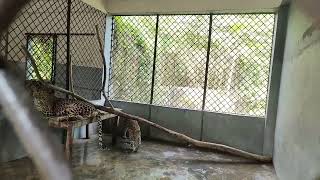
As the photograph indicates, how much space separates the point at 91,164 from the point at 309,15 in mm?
3145

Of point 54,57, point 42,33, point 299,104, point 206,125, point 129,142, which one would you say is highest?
point 42,33

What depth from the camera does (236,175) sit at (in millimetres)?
4059

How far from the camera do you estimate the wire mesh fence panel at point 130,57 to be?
6.18 metres

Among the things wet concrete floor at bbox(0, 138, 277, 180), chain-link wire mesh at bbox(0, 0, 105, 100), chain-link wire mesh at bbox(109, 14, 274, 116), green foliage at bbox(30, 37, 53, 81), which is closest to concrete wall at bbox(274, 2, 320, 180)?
wet concrete floor at bbox(0, 138, 277, 180)

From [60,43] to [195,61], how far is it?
8.05 feet

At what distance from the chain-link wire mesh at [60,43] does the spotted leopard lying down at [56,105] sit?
1.97 ft

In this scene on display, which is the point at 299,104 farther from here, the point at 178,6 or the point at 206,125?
the point at 178,6

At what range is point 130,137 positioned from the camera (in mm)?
4949

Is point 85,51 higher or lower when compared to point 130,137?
higher

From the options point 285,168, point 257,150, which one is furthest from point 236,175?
point 257,150

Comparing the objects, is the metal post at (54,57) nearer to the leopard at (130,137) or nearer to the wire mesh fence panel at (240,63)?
the leopard at (130,137)

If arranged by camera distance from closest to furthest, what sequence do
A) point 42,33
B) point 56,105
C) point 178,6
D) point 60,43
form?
1. point 56,105
2. point 42,33
3. point 60,43
4. point 178,6

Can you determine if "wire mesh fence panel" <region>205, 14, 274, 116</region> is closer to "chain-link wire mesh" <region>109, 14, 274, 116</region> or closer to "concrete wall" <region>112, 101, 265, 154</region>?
"chain-link wire mesh" <region>109, 14, 274, 116</region>

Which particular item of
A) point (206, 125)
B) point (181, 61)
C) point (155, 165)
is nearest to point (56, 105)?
point (155, 165)
